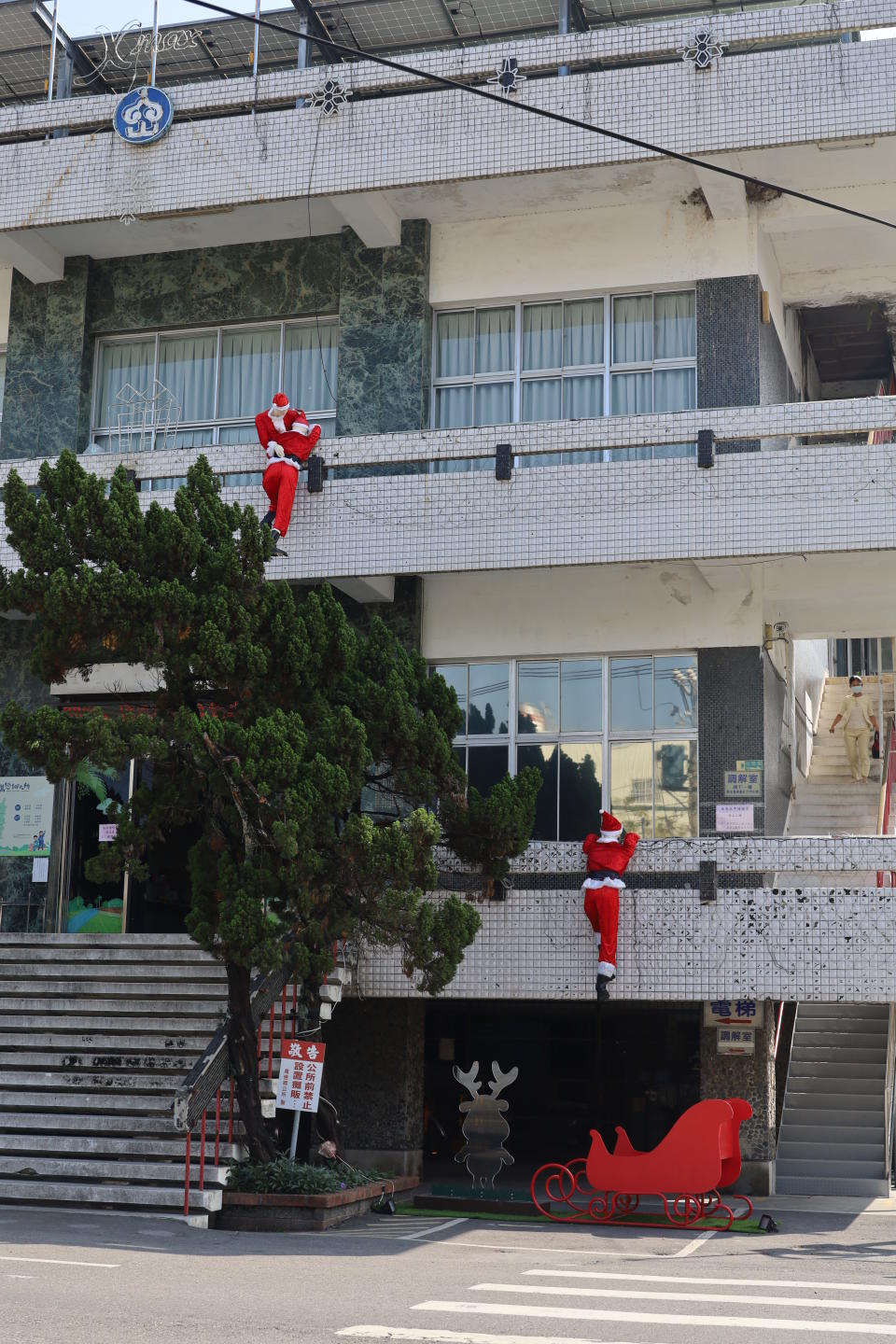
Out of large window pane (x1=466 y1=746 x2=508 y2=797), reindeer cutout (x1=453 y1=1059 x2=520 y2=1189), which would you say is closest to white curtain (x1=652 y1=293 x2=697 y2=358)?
large window pane (x1=466 y1=746 x2=508 y2=797)

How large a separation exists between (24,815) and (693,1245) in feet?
30.1

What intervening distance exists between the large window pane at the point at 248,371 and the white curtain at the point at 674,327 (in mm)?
4340

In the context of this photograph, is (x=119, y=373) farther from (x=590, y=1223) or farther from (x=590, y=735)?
(x=590, y=1223)

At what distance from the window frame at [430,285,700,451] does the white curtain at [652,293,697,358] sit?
46mm

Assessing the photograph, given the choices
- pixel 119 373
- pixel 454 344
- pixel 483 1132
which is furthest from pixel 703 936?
pixel 119 373

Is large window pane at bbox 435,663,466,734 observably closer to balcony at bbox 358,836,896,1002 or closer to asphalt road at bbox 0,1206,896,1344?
balcony at bbox 358,836,896,1002

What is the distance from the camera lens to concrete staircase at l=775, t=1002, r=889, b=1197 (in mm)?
15984

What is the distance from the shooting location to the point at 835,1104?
1706 centimetres

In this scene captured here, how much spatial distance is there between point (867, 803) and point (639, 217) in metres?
8.20

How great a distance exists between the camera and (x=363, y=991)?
15.0 metres

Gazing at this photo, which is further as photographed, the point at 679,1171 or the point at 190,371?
the point at 190,371

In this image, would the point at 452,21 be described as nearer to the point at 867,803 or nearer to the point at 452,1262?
the point at 867,803

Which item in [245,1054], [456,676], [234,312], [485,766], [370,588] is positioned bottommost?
[245,1054]

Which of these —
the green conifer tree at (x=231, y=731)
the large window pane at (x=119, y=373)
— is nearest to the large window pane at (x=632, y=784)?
the green conifer tree at (x=231, y=731)
